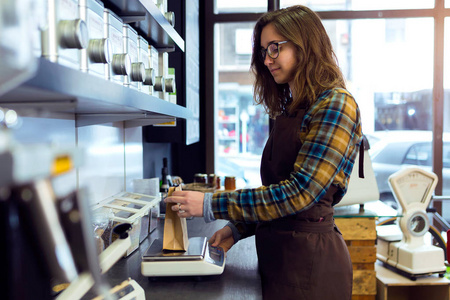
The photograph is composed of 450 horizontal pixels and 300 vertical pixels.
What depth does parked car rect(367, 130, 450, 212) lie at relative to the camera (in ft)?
12.5

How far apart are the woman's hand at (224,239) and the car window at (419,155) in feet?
9.41

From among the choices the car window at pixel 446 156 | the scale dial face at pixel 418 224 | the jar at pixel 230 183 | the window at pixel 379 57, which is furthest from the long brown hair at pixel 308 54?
the car window at pixel 446 156

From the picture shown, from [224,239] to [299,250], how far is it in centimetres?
32

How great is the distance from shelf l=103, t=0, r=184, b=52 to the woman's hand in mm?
795

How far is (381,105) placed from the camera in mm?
3900

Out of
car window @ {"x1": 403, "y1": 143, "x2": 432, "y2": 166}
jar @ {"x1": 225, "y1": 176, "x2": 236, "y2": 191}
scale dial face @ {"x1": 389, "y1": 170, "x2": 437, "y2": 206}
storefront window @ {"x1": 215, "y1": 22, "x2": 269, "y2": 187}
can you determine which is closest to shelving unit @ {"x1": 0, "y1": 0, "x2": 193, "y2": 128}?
jar @ {"x1": 225, "y1": 176, "x2": 236, "y2": 191}

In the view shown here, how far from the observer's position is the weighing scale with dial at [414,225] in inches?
100

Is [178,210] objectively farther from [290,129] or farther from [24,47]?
[24,47]

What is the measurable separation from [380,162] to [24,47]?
398 centimetres

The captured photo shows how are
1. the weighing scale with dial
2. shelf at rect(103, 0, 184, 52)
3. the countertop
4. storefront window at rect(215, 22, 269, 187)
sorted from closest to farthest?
the countertop < shelf at rect(103, 0, 184, 52) < the weighing scale with dial < storefront window at rect(215, 22, 269, 187)

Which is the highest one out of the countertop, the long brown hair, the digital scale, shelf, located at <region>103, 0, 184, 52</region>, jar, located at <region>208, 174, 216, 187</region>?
shelf, located at <region>103, 0, 184, 52</region>

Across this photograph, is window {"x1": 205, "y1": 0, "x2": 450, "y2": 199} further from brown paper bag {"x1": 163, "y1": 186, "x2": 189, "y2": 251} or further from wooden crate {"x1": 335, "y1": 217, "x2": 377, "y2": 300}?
brown paper bag {"x1": 163, "y1": 186, "x2": 189, "y2": 251}

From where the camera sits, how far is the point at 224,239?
1542mm

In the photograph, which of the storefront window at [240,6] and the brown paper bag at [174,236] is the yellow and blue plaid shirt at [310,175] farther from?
the storefront window at [240,6]
